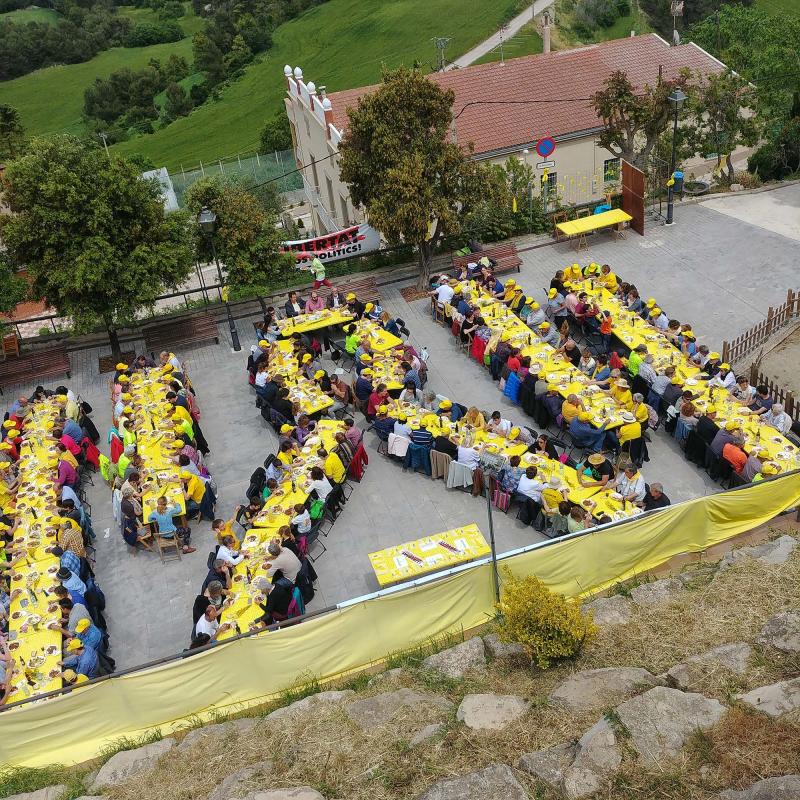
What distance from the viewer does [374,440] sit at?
1931 cm

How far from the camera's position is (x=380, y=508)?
56.6ft

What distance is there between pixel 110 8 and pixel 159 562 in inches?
5274

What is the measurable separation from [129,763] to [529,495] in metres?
7.91

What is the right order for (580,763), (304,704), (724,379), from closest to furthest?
(580,763) → (304,704) → (724,379)

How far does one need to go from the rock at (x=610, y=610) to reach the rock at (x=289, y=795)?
15.3 feet

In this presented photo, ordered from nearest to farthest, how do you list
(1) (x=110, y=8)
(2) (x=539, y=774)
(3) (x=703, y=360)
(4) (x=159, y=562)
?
(2) (x=539, y=774) < (4) (x=159, y=562) < (3) (x=703, y=360) < (1) (x=110, y=8)

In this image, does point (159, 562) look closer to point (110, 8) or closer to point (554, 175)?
point (554, 175)

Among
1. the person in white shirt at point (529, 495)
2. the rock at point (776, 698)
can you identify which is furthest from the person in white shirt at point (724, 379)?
the rock at point (776, 698)

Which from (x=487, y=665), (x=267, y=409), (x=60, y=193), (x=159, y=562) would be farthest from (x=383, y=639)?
(x=60, y=193)

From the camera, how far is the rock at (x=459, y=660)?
460 inches

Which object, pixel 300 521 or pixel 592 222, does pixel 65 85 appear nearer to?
pixel 592 222

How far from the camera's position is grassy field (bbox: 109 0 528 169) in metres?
76.0

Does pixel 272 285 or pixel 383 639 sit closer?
pixel 383 639

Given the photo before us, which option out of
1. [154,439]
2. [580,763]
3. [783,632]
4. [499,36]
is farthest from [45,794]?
[499,36]
